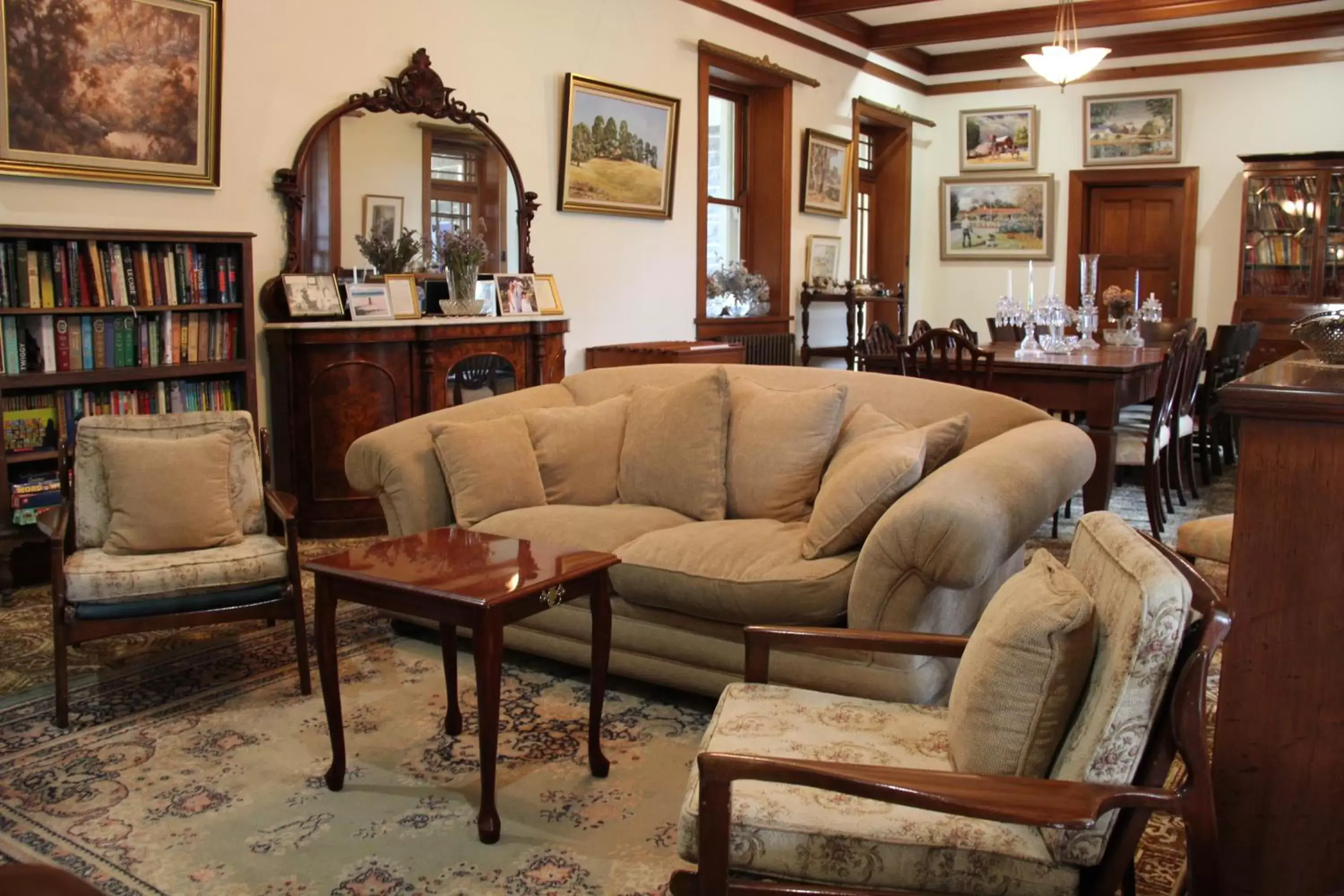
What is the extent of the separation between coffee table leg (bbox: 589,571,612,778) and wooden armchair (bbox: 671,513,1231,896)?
856 mm

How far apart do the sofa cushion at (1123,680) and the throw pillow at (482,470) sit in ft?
7.33

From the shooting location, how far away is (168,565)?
3170 millimetres

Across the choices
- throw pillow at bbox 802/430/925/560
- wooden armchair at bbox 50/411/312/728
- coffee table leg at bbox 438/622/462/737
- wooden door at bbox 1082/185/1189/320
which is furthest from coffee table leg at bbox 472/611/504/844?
wooden door at bbox 1082/185/1189/320

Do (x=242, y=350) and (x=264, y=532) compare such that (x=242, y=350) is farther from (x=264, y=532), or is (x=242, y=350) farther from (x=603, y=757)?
(x=603, y=757)

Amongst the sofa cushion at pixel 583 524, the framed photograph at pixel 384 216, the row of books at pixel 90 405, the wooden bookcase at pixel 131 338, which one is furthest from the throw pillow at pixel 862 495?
the framed photograph at pixel 384 216

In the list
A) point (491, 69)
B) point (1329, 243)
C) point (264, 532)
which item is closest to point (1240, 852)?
point (264, 532)

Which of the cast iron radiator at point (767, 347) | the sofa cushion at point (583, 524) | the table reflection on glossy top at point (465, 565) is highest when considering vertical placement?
the cast iron radiator at point (767, 347)

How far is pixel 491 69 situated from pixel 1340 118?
22.7 ft

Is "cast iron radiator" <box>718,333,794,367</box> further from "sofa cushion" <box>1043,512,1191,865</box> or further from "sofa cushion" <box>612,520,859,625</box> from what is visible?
"sofa cushion" <box>1043,512,1191,865</box>

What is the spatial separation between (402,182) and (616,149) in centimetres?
172

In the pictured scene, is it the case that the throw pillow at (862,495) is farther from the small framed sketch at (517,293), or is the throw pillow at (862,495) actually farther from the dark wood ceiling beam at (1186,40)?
the dark wood ceiling beam at (1186,40)

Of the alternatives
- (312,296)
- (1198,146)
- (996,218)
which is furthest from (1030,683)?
(996,218)

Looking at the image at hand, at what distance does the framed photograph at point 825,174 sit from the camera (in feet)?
28.2

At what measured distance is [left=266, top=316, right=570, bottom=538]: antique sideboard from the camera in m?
4.97
